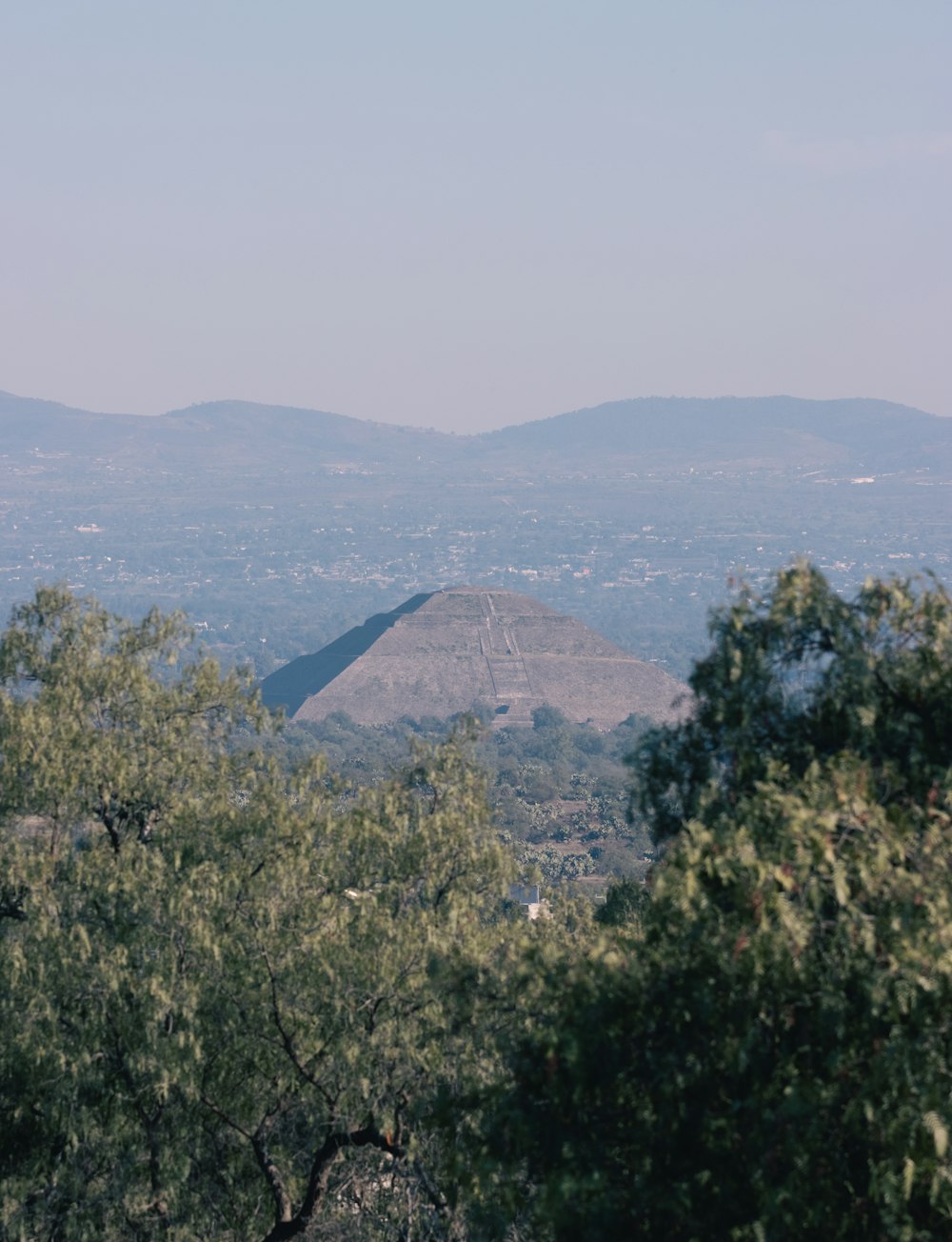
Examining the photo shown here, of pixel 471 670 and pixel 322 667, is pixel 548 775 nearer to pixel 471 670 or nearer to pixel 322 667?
pixel 471 670

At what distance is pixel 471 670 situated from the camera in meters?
148

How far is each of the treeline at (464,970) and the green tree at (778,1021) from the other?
18 mm

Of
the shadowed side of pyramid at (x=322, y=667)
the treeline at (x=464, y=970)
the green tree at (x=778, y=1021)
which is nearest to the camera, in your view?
the green tree at (x=778, y=1021)

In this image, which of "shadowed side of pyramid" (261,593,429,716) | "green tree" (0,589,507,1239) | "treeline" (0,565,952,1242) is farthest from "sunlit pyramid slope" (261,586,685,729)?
"green tree" (0,589,507,1239)

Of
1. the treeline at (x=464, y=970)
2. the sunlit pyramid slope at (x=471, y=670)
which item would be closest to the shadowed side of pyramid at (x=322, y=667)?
the sunlit pyramid slope at (x=471, y=670)

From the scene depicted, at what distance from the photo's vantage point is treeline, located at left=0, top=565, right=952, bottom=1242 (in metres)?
7.24

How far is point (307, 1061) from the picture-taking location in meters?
11.0

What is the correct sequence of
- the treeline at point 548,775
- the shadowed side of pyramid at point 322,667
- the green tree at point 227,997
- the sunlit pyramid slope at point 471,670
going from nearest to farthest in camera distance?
the green tree at point 227,997 < the treeline at point 548,775 < the sunlit pyramid slope at point 471,670 < the shadowed side of pyramid at point 322,667

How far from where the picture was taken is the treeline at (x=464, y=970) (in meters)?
7.24

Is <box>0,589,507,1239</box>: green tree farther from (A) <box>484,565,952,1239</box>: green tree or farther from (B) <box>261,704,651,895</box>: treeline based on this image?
(B) <box>261,704,651,895</box>: treeline

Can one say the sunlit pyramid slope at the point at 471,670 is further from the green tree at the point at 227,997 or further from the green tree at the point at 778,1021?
the green tree at the point at 778,1021

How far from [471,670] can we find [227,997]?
447 feet

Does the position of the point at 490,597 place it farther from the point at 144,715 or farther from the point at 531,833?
the point at 144,715

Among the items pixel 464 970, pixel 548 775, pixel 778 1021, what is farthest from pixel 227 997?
pixel 548 775
